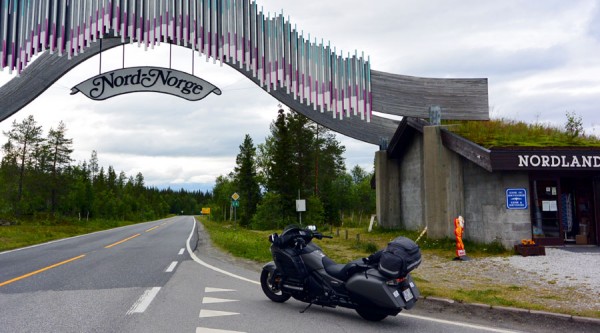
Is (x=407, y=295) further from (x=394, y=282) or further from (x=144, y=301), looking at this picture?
(x=144, y=301)

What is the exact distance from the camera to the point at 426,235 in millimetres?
16594

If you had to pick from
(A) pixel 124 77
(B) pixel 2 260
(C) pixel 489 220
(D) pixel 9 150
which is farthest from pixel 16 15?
(D) pixel 9 150

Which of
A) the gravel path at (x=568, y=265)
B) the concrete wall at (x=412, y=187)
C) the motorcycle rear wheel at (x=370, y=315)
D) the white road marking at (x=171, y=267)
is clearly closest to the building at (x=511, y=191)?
the gravel path at (x=568, y=265)

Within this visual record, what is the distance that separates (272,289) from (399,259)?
2.78 m

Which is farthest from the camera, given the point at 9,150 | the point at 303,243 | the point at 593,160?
the point at 9,150

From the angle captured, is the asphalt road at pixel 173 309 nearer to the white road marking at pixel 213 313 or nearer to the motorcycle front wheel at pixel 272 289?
the white road marking at pixel 213 313

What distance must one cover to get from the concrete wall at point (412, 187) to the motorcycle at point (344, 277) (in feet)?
44.2

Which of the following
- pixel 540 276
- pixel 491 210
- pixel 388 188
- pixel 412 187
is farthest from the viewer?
pixel 388 188

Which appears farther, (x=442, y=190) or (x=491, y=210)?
(x=442, y=190)

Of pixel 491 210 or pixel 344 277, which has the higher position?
pixel 491 210

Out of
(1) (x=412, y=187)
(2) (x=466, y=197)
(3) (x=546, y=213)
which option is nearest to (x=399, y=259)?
(2) (x=466, y=197)

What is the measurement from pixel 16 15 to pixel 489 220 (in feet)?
59.2

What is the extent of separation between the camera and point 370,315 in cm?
626

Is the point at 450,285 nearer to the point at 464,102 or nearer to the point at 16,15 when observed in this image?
the point at 464,102
